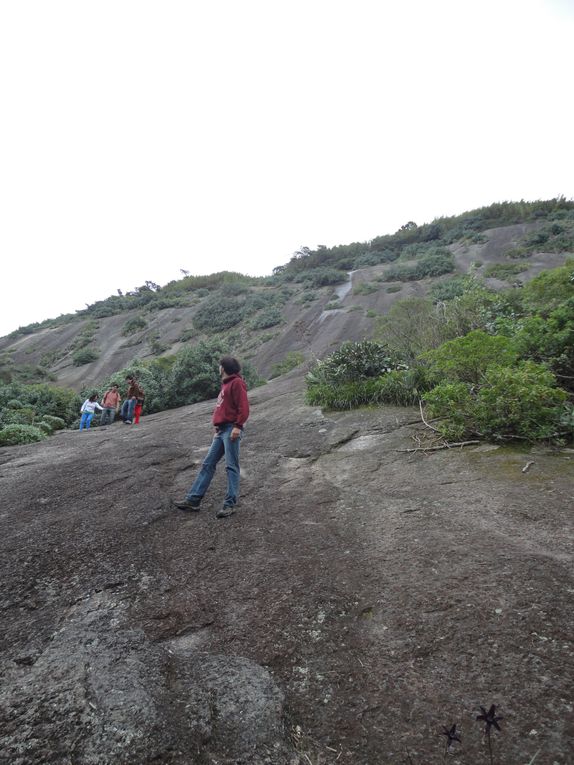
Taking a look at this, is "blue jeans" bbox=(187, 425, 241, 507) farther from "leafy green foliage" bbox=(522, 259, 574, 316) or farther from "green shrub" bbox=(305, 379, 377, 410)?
"leafy green foliage" bbox=(522, 259, 574, 316)

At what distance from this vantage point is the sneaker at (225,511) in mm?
4293

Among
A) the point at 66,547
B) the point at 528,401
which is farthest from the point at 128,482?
the point at 528,401

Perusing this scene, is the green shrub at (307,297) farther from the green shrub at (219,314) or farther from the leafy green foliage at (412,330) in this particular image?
the leafy green foliage at (412,330)

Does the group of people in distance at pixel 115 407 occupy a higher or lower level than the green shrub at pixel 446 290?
lower

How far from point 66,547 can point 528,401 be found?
5054 mm

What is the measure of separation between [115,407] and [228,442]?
10.2 m

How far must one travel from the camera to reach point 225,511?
4328 mm

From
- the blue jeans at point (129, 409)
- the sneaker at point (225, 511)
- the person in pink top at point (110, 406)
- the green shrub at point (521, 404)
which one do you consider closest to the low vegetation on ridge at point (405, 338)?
the green shrub at point (521, 404)

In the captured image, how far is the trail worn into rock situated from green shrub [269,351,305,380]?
1391 centimetres

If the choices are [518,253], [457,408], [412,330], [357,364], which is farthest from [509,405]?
[518,253]

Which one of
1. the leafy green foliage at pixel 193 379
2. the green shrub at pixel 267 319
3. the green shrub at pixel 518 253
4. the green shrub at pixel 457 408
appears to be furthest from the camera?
the green shrub at pixel 267 319

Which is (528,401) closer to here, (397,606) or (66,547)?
(397,606)

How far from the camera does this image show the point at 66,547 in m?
3.70

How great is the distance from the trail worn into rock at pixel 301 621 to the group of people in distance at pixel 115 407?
7299 millimetres
